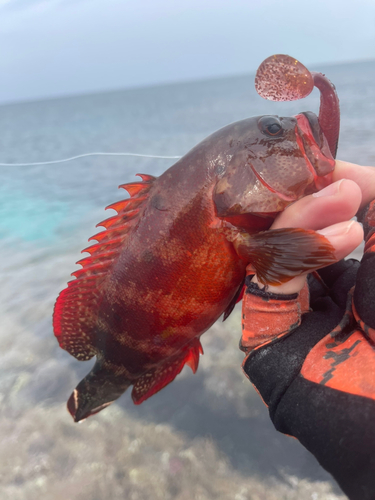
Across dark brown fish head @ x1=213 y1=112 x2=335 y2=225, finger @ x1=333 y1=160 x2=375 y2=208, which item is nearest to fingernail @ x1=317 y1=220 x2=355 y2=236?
dark brown fish head @ x1=213 y1=112 x2=335 y2=225

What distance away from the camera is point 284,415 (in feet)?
4.45

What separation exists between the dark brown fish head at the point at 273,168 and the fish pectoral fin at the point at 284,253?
0.16m

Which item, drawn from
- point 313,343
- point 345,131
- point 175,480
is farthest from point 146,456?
point 345,131

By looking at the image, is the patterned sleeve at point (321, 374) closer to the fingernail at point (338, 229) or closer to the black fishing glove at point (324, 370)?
the black fishing glove at point (324, 370)

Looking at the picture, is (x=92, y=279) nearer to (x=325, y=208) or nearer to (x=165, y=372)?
(x=165, y=372)

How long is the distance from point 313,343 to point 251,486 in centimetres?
136

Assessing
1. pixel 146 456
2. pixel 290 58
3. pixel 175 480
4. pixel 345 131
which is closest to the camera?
pixel 290 58

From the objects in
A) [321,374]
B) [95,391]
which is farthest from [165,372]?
[321,374]

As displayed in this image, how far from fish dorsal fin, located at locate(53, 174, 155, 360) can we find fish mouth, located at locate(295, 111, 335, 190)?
0.79 metres

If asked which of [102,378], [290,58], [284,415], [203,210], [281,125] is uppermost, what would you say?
[290,58]

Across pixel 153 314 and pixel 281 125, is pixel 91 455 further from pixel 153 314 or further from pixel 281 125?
pixel 281 125

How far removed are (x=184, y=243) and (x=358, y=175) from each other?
0.93 m

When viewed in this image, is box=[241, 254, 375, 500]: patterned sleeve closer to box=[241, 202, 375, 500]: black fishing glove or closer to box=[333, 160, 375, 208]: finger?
box=[241, 202, 375, 500]: black fishing glove

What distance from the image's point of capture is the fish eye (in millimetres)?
1567
